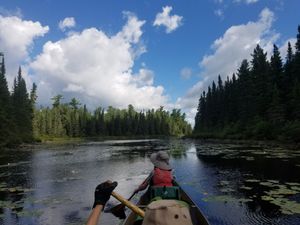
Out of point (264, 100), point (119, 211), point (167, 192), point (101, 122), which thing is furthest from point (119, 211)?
point (101, 122)

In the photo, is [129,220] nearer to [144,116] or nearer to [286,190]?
[286,190]

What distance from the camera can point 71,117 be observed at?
131m

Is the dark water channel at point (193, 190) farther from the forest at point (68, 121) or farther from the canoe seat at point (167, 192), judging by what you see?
the forest at point (68, 121)

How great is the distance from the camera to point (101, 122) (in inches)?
5768

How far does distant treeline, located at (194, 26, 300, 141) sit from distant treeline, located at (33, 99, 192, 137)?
5975 cm

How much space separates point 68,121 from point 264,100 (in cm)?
8891

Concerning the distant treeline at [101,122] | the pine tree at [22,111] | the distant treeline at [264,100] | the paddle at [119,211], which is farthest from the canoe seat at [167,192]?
the distant treeline at [101,122]

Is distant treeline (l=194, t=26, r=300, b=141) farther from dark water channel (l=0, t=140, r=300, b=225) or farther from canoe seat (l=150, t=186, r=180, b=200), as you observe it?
canoe seat (l=150, t=186, r=180, b=200)

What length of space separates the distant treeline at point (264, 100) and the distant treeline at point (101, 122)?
59.8 m

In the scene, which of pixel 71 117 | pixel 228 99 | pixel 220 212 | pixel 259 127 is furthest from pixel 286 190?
pixel 71 117

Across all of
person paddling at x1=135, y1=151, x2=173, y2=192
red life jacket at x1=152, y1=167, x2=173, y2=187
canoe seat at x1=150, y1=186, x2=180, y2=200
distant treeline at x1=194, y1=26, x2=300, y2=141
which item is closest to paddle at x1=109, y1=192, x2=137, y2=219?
person paddling at x1=135, y1=151, x2=173, y2=192

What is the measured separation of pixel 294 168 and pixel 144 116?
14578 cm

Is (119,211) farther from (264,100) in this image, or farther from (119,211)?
(264,100)

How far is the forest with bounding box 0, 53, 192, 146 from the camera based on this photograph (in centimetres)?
7729
